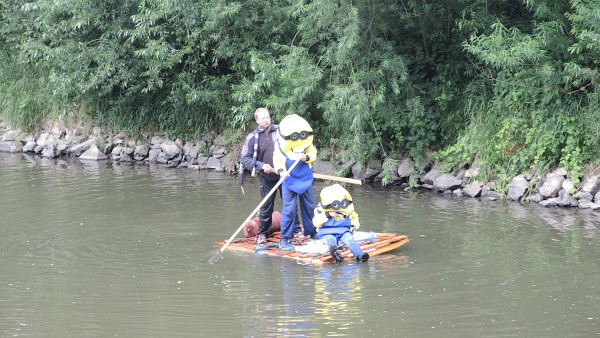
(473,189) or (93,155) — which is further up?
(93,155)

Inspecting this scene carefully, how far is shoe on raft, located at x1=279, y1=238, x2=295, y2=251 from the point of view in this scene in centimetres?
1227

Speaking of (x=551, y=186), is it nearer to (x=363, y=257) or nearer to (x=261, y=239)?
(x=363, y=257)

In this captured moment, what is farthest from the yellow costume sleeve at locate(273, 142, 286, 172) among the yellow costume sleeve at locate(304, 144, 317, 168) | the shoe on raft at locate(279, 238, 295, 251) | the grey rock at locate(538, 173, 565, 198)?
the grey rock at locate(538, 173, 565, 198)

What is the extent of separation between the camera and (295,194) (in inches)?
493

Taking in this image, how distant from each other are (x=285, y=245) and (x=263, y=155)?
126 centimetres

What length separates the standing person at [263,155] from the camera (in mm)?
12656

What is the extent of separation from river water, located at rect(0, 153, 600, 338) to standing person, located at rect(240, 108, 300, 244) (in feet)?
2.77

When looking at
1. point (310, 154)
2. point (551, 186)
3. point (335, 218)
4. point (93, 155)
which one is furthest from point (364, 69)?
point (93, 155)

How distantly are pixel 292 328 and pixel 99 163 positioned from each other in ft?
43.8

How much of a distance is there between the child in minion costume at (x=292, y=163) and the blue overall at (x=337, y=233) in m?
0.61

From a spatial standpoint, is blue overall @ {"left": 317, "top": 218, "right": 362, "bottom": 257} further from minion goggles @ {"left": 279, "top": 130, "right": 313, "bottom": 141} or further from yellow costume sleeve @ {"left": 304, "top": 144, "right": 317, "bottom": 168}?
minion goggles @ {"left": 279, "top": 130, "right": 313, "bottom": 141}

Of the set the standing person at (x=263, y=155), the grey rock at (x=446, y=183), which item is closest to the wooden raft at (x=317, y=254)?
the standing person at (x=263, y=155)

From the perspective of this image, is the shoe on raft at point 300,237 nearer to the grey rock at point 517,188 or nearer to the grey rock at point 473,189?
the grey rock at point 473,189

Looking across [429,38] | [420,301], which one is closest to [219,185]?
[429,38]
